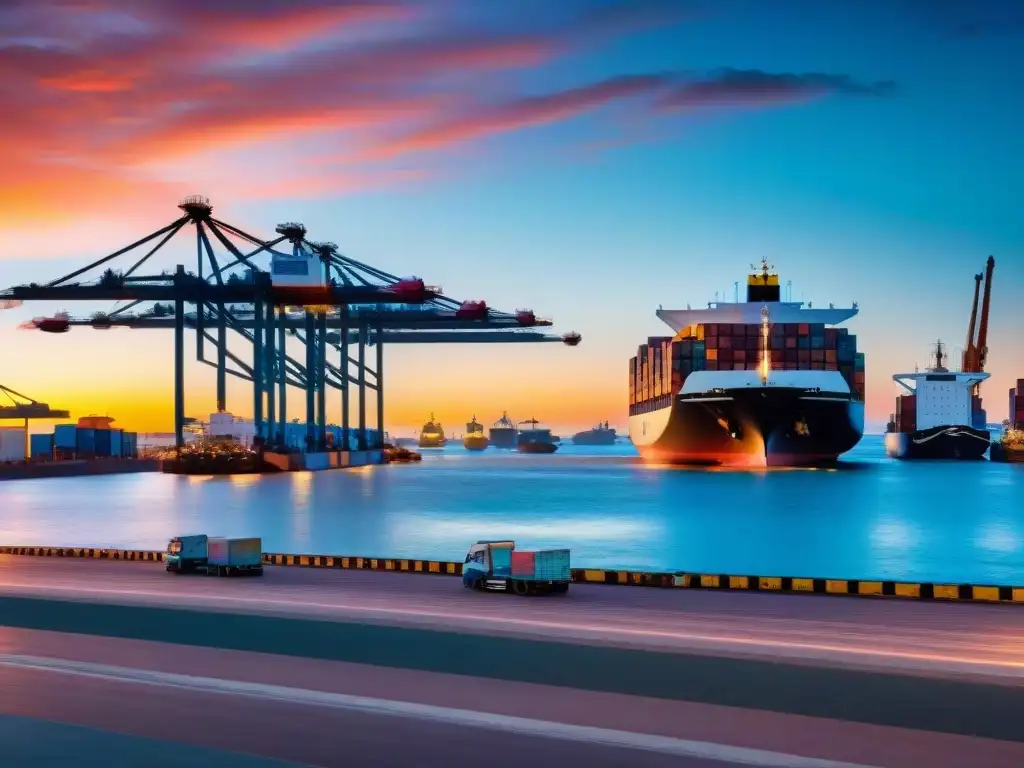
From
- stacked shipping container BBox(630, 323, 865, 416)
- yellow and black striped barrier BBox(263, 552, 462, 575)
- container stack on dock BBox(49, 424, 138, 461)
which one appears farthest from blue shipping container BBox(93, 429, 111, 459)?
yellow and black striped barrier BBox(263, 552, 462, 575)

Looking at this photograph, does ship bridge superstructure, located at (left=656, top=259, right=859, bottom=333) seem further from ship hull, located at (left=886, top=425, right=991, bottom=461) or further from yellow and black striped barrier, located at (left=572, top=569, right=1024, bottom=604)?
yellow and black striped barrier, located at (left=572, top=569, right=1024, bottom=604)

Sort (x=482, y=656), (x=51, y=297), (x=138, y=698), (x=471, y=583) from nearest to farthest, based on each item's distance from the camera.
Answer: (x=138, y=698), (x=482, y=656), (x=471, y=583), (x=51, y=297)

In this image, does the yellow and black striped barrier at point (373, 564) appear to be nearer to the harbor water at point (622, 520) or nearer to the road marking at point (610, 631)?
the road marking at point (610, 631)

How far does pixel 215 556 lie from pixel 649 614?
10.4m

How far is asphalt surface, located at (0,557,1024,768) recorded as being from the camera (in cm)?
1032

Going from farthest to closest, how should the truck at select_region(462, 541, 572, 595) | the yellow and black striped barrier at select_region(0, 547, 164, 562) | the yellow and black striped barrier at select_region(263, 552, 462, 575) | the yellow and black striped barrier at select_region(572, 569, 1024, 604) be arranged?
1. the yellow and black striped barrier at select_region(0, 547, 164, 562)
2. the yellow and black striped barrier at select_region(263, 552, 462, 575)
3. the truck at select_region(462, 541, 572, 595)
4. the yellow and black striped barrier at select_region(572, 569, 1024, 604)

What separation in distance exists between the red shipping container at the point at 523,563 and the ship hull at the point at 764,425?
3334 inches

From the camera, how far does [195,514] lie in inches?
2923

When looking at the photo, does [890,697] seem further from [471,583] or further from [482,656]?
[471,583]

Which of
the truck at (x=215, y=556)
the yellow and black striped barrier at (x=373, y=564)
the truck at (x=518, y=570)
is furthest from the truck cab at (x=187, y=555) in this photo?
the truck at (x=518, y=570)

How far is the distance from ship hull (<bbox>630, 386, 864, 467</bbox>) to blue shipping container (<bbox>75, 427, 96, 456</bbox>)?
315 feet

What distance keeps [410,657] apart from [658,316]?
11501 centimetres

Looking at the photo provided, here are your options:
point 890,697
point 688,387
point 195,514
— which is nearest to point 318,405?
point 688,387

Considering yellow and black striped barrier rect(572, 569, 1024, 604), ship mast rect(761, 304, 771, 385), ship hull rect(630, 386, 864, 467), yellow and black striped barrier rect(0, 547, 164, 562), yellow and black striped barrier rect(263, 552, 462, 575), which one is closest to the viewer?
yellow and black striped barrier rect(572, 569, 1024, 604)
